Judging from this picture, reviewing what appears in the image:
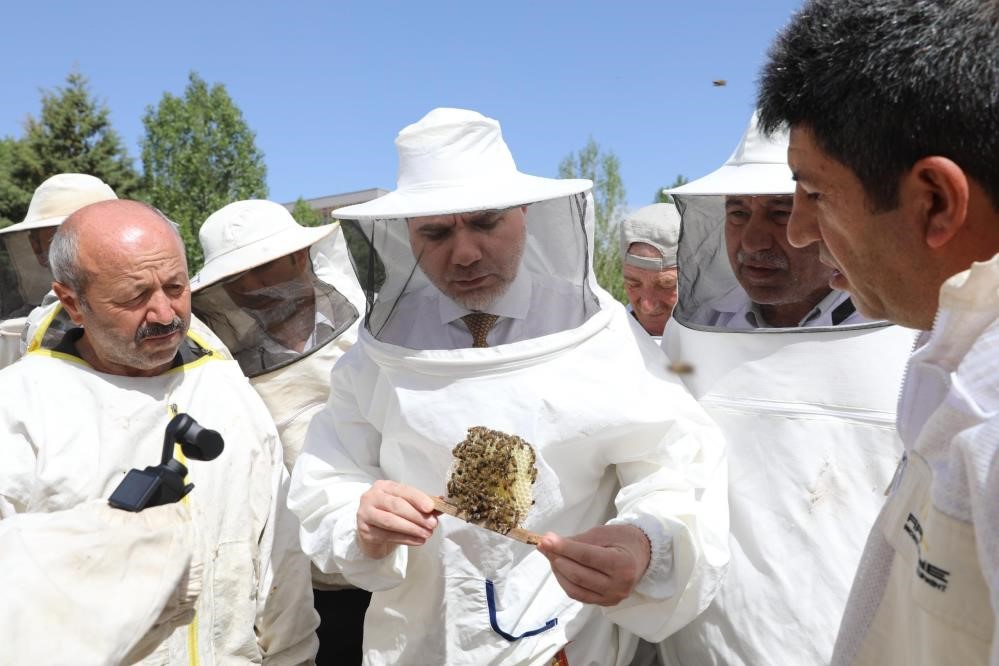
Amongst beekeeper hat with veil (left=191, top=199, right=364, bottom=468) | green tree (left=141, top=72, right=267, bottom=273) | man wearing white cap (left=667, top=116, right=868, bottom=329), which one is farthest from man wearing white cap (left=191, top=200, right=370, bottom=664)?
green tree (left=141, top=72, right=267, bottom=273)

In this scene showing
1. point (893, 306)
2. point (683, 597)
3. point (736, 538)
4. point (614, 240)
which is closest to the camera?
point (893, 306)

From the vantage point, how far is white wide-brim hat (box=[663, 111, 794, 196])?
6.88ft

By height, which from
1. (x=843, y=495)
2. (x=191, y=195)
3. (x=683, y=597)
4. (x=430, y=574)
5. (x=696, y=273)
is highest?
(x=696, y=273)

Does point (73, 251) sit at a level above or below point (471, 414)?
above

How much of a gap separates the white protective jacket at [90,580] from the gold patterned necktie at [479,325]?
1.04m

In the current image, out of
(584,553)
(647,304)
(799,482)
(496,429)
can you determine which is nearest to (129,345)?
(496,429)

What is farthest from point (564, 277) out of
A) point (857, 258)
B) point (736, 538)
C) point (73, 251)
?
point (73, 251)

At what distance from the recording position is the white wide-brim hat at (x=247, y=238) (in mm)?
3350

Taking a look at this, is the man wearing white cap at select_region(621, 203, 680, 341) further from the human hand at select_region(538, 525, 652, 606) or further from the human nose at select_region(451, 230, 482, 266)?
the human hand at select_region(538, 525, 652, 606)

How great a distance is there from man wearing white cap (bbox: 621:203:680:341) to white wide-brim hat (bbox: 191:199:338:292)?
1686 mm

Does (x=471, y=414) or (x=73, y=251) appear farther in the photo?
(x=73, y=251)

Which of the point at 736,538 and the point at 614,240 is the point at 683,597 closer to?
the point at 736,538

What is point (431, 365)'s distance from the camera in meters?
2.12

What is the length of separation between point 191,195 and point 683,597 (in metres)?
25.7
